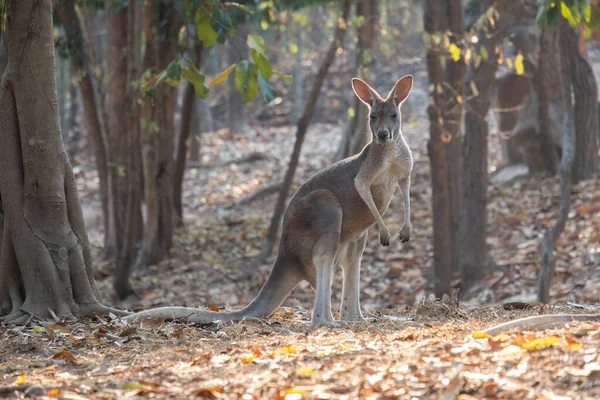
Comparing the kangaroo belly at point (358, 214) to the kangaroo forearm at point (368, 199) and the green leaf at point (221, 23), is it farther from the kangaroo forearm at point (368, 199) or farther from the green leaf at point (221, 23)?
the green leaf at point (221, 23)

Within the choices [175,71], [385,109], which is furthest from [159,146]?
[385,109]

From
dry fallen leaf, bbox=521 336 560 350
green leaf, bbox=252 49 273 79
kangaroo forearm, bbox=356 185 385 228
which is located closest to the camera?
dry fallen leaf, bbox=521 336 560 350

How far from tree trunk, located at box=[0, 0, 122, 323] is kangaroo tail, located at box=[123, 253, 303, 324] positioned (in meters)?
0.61

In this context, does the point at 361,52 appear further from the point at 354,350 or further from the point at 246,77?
the point at 354,350

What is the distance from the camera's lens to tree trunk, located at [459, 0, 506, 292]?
36.8 feet

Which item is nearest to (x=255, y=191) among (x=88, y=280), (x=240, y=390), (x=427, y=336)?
(x=88, y=280)

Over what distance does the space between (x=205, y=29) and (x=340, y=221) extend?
1.75m

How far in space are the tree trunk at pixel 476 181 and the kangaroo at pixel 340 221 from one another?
4978mm

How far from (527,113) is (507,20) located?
1.77 m

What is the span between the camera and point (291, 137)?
23.2 m

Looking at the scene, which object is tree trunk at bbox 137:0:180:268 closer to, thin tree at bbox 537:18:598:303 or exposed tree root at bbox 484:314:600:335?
thin tree at bbox 537:18:598:303

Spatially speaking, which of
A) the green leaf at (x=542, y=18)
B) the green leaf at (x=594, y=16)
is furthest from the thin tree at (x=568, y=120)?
the green leaf at (x=542, y=18)

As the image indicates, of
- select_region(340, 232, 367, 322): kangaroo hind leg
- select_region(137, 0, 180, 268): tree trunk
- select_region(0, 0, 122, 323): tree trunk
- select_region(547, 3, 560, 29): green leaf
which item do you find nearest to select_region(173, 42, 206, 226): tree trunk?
select_region(137, 0, 180, 268): tree trunk

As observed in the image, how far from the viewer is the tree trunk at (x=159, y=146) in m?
12.5
